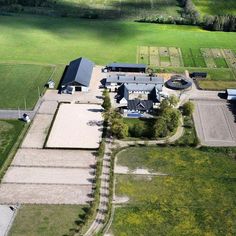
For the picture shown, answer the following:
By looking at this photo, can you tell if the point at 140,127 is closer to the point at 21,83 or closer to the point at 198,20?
the point at 21,83

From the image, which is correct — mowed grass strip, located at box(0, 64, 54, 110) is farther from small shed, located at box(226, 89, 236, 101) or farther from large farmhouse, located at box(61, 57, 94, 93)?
small shed, located at box(226, 89, 236, 101)

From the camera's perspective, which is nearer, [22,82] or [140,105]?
[140,105]

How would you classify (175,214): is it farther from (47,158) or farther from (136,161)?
(47,158)

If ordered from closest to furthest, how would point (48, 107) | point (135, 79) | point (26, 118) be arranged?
point (26, 118)
point (48, 107)
point (135, 79)

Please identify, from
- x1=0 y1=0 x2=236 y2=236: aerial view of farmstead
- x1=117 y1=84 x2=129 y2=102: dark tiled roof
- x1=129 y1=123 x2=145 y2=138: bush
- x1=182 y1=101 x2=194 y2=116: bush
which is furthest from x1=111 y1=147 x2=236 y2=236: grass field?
x1=117 y1=84 x2=129 y2=102: dark tiled roof

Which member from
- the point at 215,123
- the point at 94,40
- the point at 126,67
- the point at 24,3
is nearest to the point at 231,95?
the point at 215,123

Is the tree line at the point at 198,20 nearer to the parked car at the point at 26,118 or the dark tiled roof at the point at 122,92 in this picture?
the dark tiled roof at the point at 122,92
